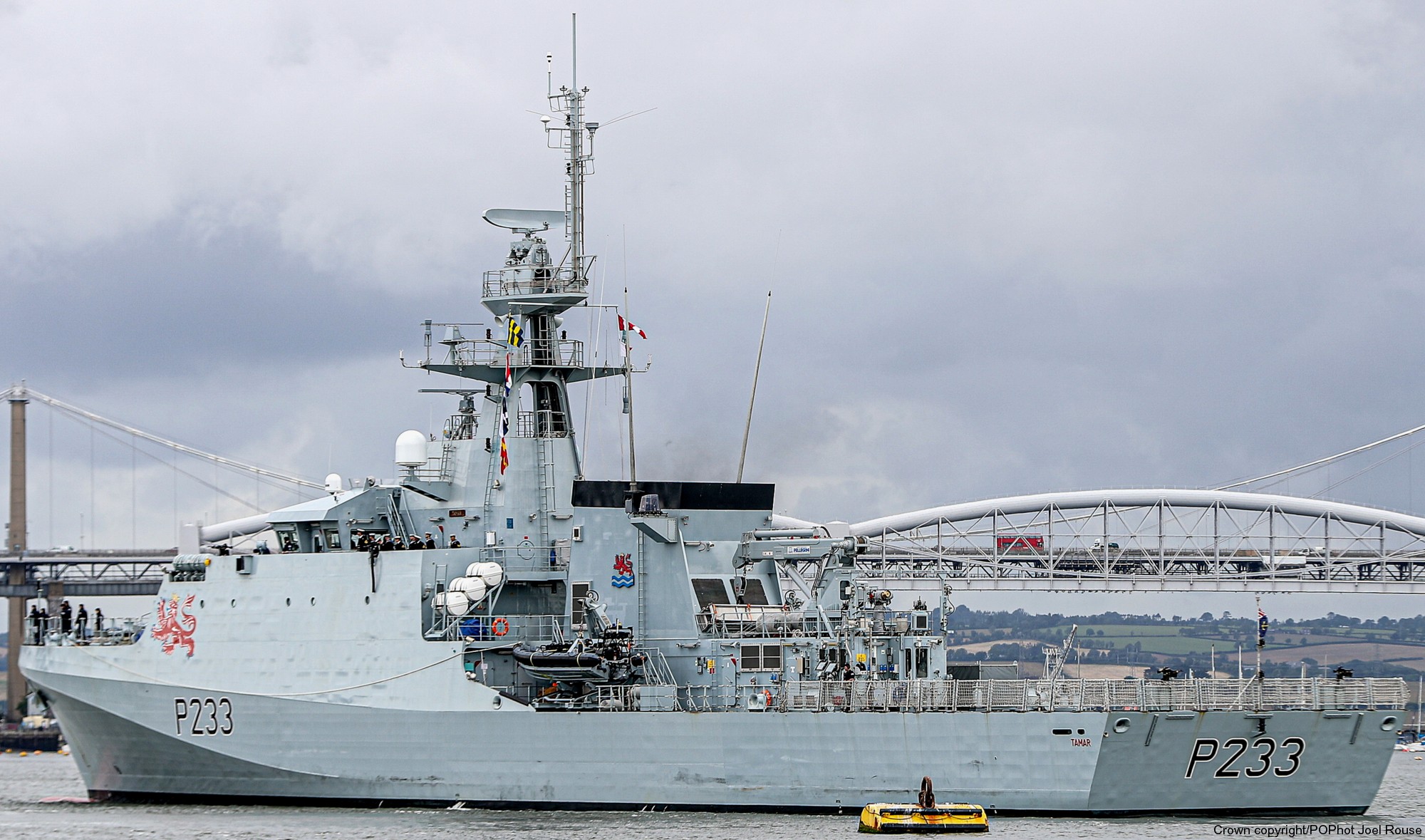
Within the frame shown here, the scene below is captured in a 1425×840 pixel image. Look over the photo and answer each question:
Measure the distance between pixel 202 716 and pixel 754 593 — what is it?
9134mm

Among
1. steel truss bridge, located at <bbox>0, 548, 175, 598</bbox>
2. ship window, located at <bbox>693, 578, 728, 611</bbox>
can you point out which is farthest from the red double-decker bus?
ship window, located at <bbox>693, 578, 728, 611</bbox>

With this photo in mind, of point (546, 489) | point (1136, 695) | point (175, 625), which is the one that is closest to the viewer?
point (1136, 695)

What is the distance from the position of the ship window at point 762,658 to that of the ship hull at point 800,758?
41.9 inches

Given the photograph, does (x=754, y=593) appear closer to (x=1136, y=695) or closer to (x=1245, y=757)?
(x=1136, y=695)

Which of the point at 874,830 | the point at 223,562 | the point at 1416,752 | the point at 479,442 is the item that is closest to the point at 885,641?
the point at 874,830

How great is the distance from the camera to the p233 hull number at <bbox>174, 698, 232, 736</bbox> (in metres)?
25.9

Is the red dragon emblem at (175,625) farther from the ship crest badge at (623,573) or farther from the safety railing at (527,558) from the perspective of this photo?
the ship crest badge at (623,573)

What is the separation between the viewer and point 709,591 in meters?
25.3

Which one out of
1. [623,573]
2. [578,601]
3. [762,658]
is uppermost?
[623,573]

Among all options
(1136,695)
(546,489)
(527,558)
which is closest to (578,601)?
(527,558)

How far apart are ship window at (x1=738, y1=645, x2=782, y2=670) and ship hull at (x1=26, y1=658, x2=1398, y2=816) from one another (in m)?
1.06

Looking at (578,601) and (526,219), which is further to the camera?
(526,219)

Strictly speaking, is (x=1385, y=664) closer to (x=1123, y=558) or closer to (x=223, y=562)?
(x=1123, y=558)

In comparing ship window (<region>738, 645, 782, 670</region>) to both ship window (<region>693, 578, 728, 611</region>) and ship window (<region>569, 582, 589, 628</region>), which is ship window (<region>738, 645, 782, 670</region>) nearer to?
ship window (<region>693, 578, 728, 611</region>)
